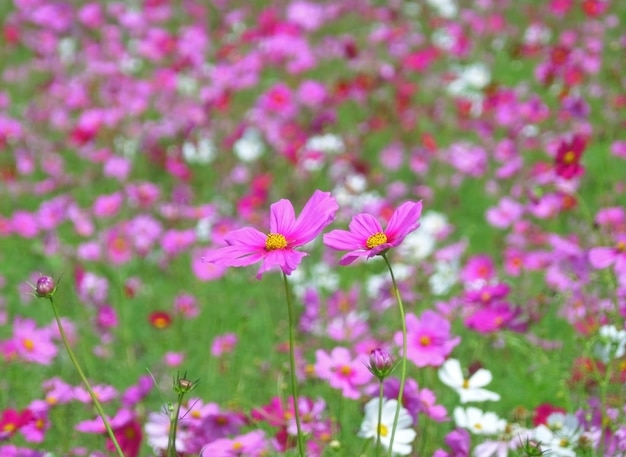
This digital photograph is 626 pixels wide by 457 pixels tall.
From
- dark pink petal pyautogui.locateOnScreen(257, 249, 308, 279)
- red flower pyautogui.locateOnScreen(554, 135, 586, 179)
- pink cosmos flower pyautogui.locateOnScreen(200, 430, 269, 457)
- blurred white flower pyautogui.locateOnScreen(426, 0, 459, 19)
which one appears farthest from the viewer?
blurred white flower pyautogui.locateOnScreen(426, 0, 459, 19)

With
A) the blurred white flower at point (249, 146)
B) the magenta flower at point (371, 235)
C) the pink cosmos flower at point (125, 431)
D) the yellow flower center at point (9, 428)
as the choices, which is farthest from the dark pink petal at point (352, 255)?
the blurred white flower at point (249, 146)

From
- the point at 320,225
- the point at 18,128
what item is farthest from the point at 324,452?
the point at 18,128

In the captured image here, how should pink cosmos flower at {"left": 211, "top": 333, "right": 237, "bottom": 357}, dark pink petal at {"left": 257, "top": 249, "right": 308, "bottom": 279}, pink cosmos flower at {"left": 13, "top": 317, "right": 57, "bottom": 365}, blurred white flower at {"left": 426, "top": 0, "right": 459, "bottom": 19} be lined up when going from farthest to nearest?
blurred white flower at {"left": 426, "top": 0, "right": 459, "bottom": 19}, pink cosmos flower at {"left": 211, "top": 333, "right": 237, "bottom": 357}, pink cosmos flower at {"left": 13, "top": 317, "right": 57, "bottom": 365}, dark pink petal at {"left": 257, "top": 249, "right": 308, "bottom": 279}

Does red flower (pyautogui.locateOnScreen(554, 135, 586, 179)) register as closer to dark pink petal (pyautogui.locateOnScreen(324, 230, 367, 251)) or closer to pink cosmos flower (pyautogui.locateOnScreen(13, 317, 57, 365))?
dark pink petal (pyautogui.locateOnScreen(324, 230, 367, 251))

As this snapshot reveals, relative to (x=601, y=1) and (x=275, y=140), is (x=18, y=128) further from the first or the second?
(x=601, y=1)

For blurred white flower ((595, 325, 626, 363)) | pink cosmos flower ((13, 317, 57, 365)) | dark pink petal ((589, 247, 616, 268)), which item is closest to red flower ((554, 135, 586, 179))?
dark pink petal ((589, 247, 616, 268))

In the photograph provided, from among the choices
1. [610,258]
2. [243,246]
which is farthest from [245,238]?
[610,258]

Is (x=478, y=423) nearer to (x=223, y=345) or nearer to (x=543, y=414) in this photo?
(x=543, y=414)
